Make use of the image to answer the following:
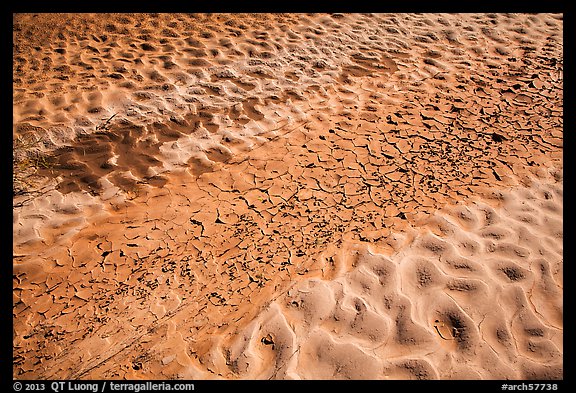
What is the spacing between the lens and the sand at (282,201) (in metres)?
1.97

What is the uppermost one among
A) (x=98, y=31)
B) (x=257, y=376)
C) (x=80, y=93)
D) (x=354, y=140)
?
(x=98, y=31)

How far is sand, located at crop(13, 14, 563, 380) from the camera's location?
1.97 meters

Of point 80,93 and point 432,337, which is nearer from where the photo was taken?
point 432,337

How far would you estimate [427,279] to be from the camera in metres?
2.24

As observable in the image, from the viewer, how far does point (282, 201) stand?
2848 millimetres

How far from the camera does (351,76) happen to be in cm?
423
